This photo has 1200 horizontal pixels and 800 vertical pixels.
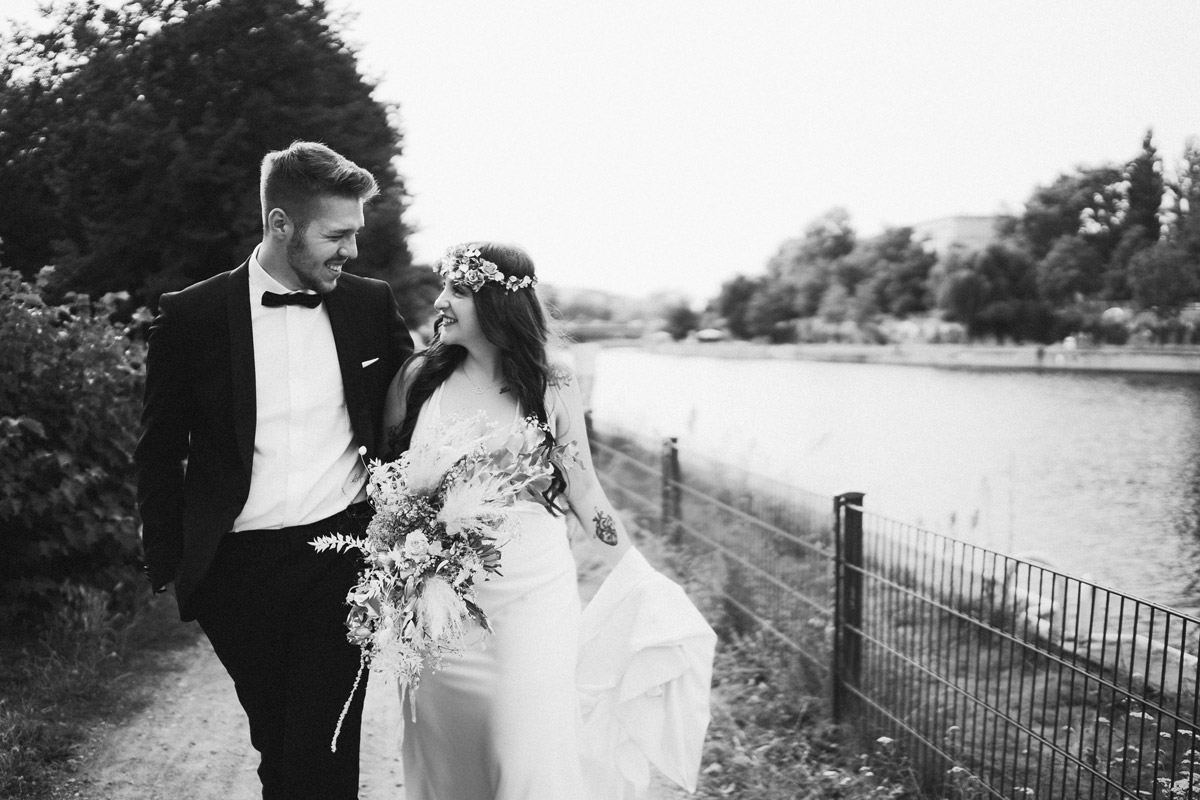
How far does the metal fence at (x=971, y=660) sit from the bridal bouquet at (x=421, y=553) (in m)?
1.73

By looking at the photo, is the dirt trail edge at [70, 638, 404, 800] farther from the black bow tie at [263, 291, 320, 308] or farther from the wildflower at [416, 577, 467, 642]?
the black bow tie at [263, 291, 320, 308]

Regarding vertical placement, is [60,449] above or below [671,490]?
above

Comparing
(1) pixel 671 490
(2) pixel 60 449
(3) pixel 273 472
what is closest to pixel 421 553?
(3) pixel 273 472

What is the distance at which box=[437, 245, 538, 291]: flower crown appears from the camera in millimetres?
3312

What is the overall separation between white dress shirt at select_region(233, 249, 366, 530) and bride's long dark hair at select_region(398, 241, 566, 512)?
410mm

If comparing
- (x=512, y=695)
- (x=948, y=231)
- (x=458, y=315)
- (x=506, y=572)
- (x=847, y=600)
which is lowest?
(x=847, y=600)

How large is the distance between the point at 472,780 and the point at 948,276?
50.2 m

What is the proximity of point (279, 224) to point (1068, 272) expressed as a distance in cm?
1449

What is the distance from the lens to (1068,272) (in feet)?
47.6

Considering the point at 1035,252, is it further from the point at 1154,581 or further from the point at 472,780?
the point at 472,780

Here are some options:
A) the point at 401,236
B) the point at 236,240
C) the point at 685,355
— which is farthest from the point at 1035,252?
the point at 685,355

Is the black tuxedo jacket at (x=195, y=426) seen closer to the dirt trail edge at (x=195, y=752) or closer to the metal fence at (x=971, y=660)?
the dirt trail edge at (x=195, y=752)

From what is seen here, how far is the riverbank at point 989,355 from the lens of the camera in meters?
10.1

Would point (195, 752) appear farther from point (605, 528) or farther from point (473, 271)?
point (473, 271)
